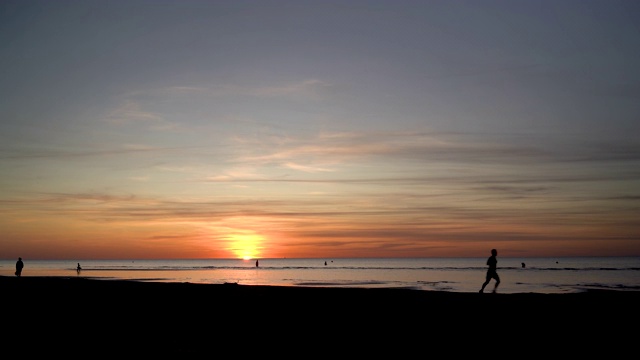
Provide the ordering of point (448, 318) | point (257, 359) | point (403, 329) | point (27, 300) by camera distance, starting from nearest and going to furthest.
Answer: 1. point (257, 359)
2. point (403, 329)
3. point (448, 318)
4. point (27, 300)

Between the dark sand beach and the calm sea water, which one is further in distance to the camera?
the calm sea water

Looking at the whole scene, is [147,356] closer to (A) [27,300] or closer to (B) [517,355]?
(B) [517,355]

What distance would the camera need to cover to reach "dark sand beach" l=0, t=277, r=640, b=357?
11117mm

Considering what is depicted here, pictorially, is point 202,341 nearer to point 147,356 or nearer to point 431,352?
point 147,356

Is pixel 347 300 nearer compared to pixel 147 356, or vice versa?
pixel 147 356

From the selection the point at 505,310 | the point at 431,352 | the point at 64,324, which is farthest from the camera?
the point at 505,310

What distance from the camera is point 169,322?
15258 mm

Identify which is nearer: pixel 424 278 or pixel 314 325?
pixel 314 325

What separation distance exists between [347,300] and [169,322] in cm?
873

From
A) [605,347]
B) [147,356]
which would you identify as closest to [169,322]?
[147,356]

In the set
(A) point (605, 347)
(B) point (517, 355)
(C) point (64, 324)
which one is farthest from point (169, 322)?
(A) point (605, 347)

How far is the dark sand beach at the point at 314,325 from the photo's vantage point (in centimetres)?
1112

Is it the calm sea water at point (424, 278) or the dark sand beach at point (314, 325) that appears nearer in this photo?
the dark sand beach at point (314, 325)

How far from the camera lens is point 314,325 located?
14812mm
